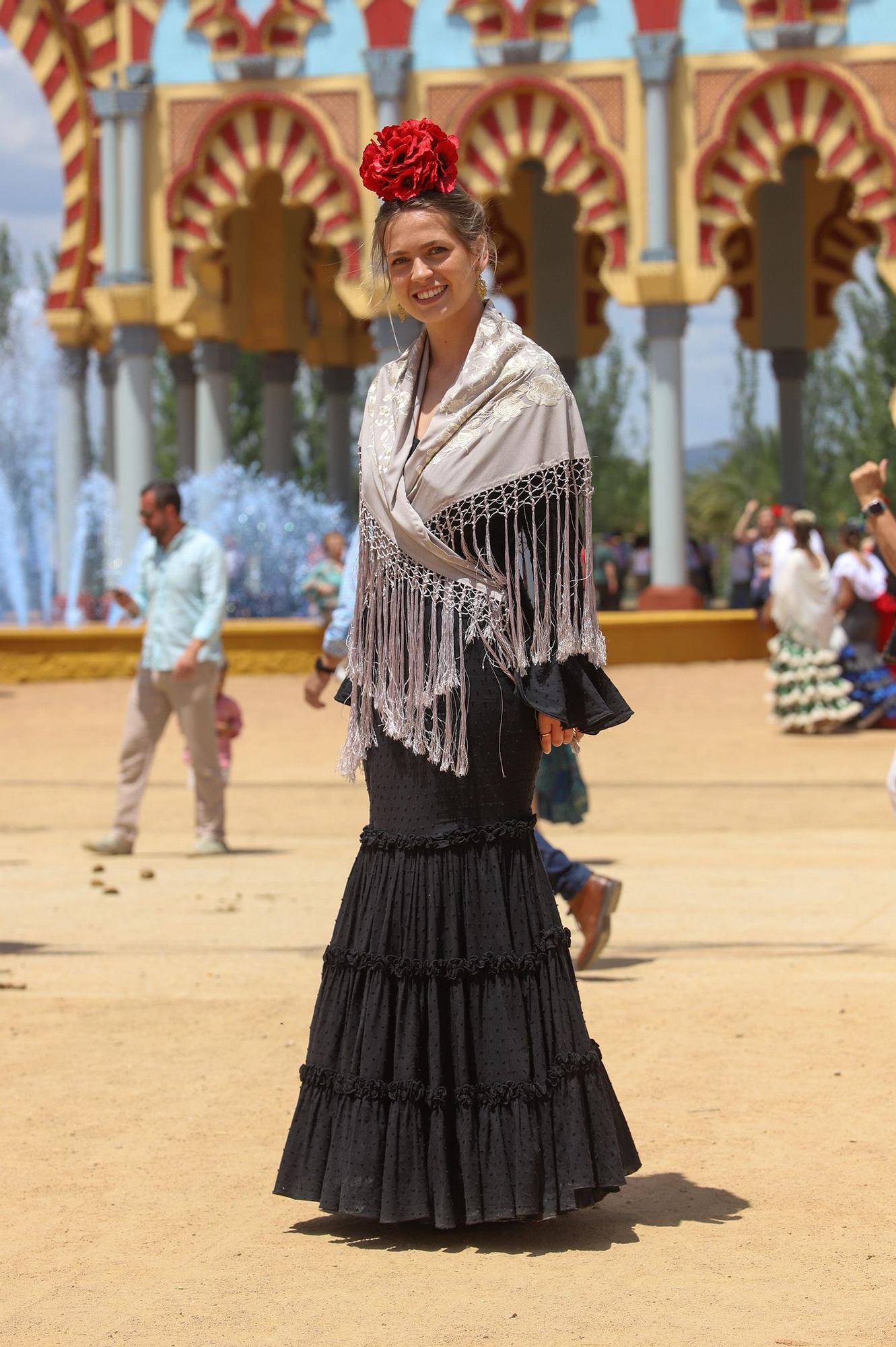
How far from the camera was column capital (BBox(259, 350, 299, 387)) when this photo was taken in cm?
2862

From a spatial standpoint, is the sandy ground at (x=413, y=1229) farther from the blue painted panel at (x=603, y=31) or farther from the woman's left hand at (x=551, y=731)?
the blue painted panel at (x=603, y=31)

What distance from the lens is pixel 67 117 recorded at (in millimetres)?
25484

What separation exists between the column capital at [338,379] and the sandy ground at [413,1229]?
19.5m

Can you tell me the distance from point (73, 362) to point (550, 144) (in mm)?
6462

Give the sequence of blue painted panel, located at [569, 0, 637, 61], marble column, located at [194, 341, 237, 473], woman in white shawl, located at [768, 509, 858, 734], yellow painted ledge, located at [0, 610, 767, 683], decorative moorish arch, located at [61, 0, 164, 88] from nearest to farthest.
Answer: woman in white shawl, located at [768, 509, 858, 734] → yellow painted ledge, located at [0, 610, 767, 683] → blue painted panel, located at [569, 0, 637, 61] → decorative moorish arch, located at [61, 0, 164, 88] → marble column, located at [194, 341, 237, 473]

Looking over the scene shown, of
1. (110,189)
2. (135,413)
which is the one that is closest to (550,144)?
(110,189)

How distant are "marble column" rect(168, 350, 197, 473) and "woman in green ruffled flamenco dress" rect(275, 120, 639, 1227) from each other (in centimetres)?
2490

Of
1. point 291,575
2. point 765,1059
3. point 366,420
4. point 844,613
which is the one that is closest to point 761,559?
point 844,613

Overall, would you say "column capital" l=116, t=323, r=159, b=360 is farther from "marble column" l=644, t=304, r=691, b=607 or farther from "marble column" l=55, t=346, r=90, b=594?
"marble column" l=644, t=304, r=691, b=607

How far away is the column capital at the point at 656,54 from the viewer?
72.5 ft

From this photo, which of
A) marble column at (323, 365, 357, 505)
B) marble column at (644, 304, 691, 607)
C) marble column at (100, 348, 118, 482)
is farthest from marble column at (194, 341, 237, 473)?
marble column at (644, 304, 691, 607)

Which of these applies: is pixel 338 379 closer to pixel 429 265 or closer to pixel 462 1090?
pixel 429 265

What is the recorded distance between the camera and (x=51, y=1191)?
15.3 feet

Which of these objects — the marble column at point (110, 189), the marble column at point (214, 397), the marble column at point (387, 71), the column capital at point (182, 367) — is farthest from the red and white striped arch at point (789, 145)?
the column capital at point (182, 367)
